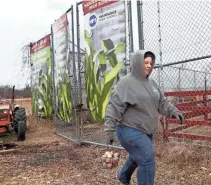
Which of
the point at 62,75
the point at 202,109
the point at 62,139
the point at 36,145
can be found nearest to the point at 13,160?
the point at 36,145

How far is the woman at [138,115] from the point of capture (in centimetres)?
397

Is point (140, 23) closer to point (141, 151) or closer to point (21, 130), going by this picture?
point (141, 151)

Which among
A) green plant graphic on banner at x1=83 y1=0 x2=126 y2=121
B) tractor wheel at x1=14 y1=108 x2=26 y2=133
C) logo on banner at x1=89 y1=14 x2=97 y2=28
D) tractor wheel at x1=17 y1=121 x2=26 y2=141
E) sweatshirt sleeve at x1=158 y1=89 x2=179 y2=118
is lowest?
tractor wheel at x1=17 y1=121 x2=26 y2=141

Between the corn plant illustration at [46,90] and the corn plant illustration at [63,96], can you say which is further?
the corn plant illustration at [46,90]

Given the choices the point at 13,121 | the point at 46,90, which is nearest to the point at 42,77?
the point at 46,90

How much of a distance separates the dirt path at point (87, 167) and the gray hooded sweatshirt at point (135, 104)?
1.39 metres

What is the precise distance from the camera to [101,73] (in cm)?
754

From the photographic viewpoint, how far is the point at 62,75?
10.0 m

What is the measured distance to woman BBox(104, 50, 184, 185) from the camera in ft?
13.0

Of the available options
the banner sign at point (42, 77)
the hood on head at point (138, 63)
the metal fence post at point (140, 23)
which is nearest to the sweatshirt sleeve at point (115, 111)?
the hood on head at point (138, 63)

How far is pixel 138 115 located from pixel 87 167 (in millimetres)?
2596

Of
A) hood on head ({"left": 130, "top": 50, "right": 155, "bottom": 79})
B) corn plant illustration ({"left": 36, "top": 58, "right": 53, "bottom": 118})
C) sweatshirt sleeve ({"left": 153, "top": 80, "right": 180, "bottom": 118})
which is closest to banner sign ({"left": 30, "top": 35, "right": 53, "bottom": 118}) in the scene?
corn plant illustration ({"left": 36, "top": 58, "right": 53, "bottom": 118})

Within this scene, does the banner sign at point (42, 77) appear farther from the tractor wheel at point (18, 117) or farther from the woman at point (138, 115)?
the woman at point (138, 115)

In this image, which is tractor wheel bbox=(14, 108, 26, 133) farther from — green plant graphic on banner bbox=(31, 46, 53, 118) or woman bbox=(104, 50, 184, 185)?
woman bbox=(104, 50, 184, 185)
